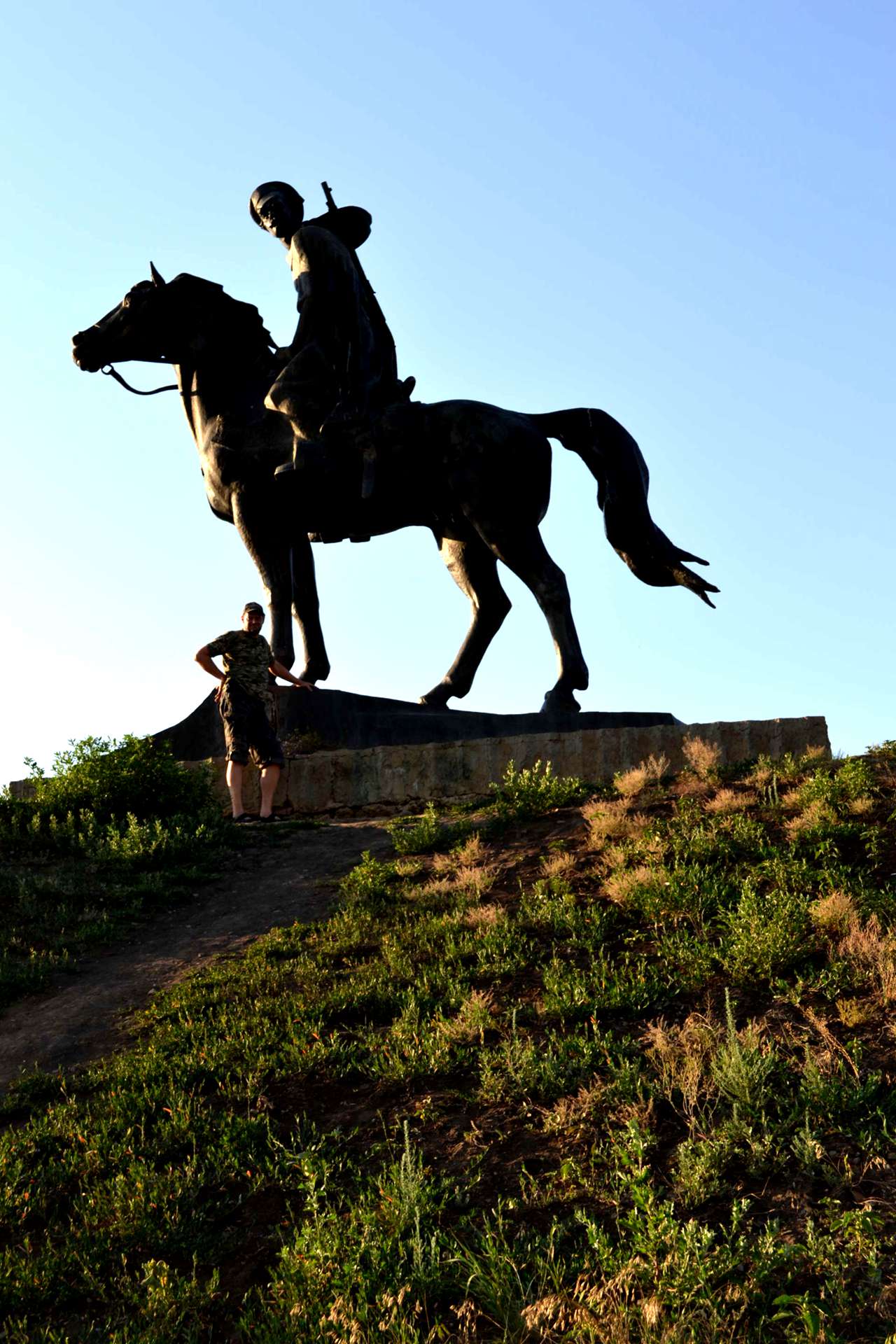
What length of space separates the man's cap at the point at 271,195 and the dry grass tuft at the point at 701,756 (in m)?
6.92

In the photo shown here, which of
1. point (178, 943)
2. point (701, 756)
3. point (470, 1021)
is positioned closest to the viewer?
point (470, 1021)

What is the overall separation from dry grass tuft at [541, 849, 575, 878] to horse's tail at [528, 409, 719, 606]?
511cm

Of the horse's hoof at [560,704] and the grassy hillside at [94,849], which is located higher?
the horse's hoof at [560,704]

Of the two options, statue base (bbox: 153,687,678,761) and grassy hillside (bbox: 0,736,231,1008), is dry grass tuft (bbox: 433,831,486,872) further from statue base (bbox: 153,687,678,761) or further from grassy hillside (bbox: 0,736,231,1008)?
statue base (bbox: 153,687,678,761)

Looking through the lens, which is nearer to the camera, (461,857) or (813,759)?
(461,857)

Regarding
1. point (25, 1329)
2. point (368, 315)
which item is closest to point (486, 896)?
point (25, 1329)

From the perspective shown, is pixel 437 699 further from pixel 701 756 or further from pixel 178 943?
pixel 178 943

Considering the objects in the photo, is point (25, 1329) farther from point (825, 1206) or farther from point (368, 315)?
point (368, 315)

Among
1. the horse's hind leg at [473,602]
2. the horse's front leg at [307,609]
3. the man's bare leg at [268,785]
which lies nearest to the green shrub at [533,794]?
the man's bare leg at [268,785]

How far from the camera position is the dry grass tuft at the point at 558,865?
8.16 m

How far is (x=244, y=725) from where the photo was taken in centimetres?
1136

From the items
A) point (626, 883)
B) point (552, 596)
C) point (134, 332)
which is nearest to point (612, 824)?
point (626, 883)

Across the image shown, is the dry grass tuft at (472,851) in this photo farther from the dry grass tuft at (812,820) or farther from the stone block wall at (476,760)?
the stone block wall at (476,760)

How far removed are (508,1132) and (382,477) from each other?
896cm
